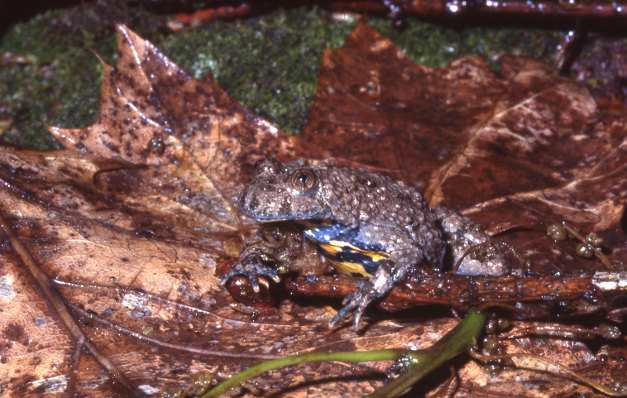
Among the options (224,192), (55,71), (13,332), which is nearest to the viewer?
(13,332)

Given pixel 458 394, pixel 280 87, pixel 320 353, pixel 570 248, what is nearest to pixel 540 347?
pixel 458 394

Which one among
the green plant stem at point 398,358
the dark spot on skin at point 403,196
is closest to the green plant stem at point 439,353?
the green plant stem at point 398,358

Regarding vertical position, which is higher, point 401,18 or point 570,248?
point 401,18

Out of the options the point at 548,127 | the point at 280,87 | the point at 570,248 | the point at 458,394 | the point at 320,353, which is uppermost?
the point at 280,87

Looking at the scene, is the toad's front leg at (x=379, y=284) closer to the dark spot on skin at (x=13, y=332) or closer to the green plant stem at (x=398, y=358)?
the green plant stem at (x=398, y=358)

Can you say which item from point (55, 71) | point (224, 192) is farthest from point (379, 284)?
point (55, 71)

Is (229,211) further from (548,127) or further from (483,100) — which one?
(548,127)

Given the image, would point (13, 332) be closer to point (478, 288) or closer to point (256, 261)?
point (256, 261)

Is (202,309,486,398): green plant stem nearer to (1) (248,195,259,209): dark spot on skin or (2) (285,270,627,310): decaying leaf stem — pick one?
(2) (285,270,627,310): decaying leaf stem
